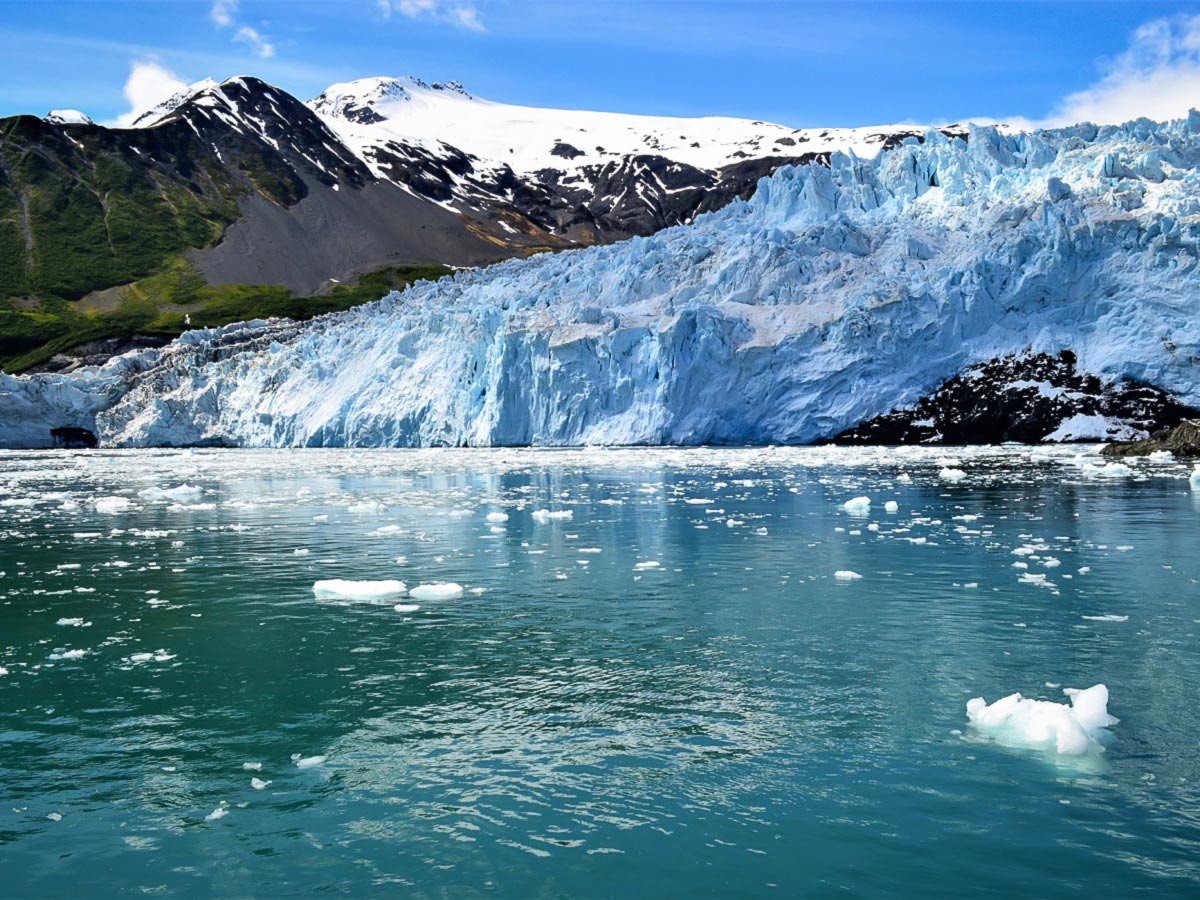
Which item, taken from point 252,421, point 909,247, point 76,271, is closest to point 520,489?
point 909,247

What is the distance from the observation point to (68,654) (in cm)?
895

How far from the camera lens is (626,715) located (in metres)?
7.05

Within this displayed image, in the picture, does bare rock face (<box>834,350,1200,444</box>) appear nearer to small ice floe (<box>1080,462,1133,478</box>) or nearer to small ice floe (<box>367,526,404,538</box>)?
small ice floe (<box>1080,462,1133,478</box>)

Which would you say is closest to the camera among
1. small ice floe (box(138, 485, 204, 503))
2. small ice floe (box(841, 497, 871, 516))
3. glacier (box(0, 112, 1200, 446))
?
small ice floe (box(841, 497, 871, 516))

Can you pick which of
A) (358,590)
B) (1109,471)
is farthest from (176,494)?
(1109,471)

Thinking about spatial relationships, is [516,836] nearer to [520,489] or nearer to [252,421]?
[520,489]

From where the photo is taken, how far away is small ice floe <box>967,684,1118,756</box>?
612 cm

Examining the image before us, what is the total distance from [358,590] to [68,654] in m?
3.34

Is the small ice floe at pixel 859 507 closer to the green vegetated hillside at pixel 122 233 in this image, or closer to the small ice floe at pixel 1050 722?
the small ice floe at pixel 1050 722

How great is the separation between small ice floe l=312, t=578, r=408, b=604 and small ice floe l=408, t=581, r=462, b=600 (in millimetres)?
236

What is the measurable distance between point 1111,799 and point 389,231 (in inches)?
6091

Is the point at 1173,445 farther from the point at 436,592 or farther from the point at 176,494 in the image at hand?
the point at 176,494

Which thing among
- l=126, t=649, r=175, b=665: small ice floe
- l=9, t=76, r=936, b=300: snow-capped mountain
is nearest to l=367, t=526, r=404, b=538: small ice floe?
l=126, t=649, r=175, b=665: small ice floe

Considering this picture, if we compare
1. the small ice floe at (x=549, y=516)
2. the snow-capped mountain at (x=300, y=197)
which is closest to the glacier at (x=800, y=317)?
the small ice floe at (x=549, y=516)
